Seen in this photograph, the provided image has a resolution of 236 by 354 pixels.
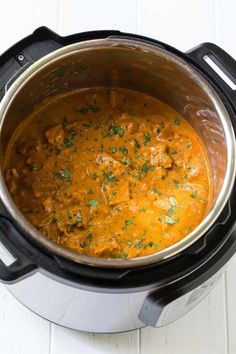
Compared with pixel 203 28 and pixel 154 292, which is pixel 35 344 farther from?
pixel 203 28

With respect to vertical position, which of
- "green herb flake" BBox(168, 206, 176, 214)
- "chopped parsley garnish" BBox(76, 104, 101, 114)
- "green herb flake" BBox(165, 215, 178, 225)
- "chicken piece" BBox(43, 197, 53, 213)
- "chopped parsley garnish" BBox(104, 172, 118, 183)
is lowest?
"green herb flake" BBox(165, 215, 178, 225)

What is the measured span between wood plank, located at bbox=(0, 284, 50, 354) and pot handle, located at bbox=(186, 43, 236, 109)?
695 mm

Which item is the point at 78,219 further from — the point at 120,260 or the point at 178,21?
the point at 178,21

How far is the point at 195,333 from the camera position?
1.62 meters

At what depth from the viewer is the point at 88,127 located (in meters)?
1.59

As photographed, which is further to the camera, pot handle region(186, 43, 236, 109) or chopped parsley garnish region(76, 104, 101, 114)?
chopped parsley garnish region(76, 104, 101, 114)

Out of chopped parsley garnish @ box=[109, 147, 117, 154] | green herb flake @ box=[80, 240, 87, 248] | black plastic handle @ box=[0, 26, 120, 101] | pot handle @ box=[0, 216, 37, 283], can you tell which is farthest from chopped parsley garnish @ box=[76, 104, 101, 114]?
pot handle @ box=[0, 216, 37, 283]

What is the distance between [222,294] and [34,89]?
69 centimetres

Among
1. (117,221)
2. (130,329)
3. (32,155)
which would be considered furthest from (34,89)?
(130,329)

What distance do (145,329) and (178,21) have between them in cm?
87

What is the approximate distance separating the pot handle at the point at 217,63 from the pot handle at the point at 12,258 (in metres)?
0.54

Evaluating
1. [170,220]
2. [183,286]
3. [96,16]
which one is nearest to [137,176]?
[170,220]

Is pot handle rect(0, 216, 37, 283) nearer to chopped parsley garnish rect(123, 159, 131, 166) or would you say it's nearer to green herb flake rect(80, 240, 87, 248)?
green herb flake rect(80, 240, 87, 248)

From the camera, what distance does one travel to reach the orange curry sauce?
145cm
